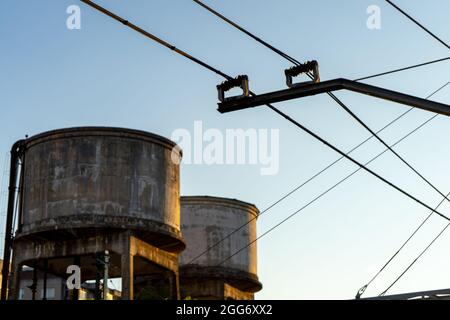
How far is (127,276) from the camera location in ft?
90.2

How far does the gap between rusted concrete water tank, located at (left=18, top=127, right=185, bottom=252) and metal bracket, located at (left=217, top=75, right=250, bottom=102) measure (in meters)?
16.0

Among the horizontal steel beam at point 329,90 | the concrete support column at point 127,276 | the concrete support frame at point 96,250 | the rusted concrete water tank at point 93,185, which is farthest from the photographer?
the rusted concrete water tank at point 93,185

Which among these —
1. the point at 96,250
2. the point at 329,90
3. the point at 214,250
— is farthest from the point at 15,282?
the point at 329,90

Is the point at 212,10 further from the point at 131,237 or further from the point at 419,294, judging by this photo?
the point at 131,237

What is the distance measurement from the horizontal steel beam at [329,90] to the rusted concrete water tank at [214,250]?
86.9 ft

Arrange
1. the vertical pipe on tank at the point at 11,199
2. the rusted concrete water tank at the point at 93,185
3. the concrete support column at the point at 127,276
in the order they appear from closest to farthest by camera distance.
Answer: the concrete support column at the point at 127,276 < the rusted concrete water tank at the point at 93,185 < the vertical pipe on tank at the point at 11,199

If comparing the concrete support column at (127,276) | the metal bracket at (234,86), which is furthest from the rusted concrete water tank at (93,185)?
the metal bracket at (234,86)

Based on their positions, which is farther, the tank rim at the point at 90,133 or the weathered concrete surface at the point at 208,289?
the weathered concrete surface at the point at 208,289

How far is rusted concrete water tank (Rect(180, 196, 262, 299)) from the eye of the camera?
3941cm

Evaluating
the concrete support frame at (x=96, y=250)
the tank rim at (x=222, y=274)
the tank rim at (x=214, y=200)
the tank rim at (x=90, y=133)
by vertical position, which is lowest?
the concrete support frame at (x=96, y=250)

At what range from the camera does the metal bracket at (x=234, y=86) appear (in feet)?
42.3

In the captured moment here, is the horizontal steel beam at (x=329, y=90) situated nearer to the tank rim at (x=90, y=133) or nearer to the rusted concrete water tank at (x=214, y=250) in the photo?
the tank rim at (x=90, y=133)
